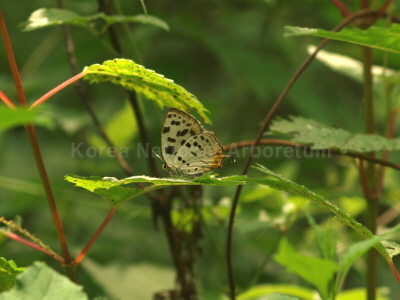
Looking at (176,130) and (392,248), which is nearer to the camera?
(392,248)

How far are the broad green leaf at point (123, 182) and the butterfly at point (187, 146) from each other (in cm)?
33

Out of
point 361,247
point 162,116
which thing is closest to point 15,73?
point 361,247

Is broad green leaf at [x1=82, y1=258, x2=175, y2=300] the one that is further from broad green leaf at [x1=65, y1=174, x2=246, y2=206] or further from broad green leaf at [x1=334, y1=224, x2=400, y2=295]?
broad green leaf at [x1=334, y1=224, x2=400, y2=295]

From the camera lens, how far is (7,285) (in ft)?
2.99

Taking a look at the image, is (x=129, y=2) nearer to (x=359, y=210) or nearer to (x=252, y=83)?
(x=252, y=83)

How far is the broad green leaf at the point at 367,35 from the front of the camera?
35.5 inches

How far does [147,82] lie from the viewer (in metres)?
1.06

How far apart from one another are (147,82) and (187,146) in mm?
367

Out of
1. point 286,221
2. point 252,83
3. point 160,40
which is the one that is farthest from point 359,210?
point 160,40

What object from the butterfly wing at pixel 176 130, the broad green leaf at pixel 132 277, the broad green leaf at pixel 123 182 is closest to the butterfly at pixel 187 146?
the butterfly wing at pixel 176 130

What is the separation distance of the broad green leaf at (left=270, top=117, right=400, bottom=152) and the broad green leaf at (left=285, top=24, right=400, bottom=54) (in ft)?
0.77

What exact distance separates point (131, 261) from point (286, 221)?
865mm

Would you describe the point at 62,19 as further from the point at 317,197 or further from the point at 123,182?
the point at 317,197

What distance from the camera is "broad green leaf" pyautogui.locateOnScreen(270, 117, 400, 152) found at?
1.11 meters
